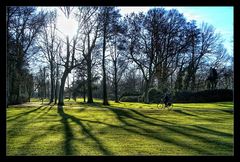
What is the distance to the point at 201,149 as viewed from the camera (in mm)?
7379

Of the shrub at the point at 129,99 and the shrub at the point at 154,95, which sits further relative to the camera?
the shrub at the point at 129,99

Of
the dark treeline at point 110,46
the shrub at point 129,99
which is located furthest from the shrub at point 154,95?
the shrub at point 129,99

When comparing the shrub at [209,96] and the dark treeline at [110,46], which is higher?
the dark treeline at [110,46]

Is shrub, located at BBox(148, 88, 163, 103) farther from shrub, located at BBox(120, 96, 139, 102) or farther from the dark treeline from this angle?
shrub, located at BBox(120, 96, 139, 102)

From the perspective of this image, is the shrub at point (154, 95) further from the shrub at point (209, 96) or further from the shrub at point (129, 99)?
the shrub at point (129, 99)

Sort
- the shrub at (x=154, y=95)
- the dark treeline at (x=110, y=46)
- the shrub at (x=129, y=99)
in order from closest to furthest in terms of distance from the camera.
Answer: the dark treeline at (x=110, y=46) → the shrub at (x=154, y=95) → the shrub at (x=129, y=99)

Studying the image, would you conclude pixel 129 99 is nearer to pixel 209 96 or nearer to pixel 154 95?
pixel 154 95

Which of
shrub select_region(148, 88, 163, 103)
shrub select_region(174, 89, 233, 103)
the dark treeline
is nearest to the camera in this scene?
the dark treeline

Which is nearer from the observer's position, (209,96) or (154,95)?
(209,96)

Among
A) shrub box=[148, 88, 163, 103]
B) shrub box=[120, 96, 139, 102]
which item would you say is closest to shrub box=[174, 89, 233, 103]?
shrub box=[148, 88, 163, 103]

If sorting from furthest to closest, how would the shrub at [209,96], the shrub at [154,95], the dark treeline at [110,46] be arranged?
the shrub at [154,95] < the shrub at [209,96] < the dark treeline at [110,46]

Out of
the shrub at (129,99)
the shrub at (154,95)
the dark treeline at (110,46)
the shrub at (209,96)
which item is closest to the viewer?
the dark treeline at (110,46)

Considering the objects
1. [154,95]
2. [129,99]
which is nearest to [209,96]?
[154,95]
